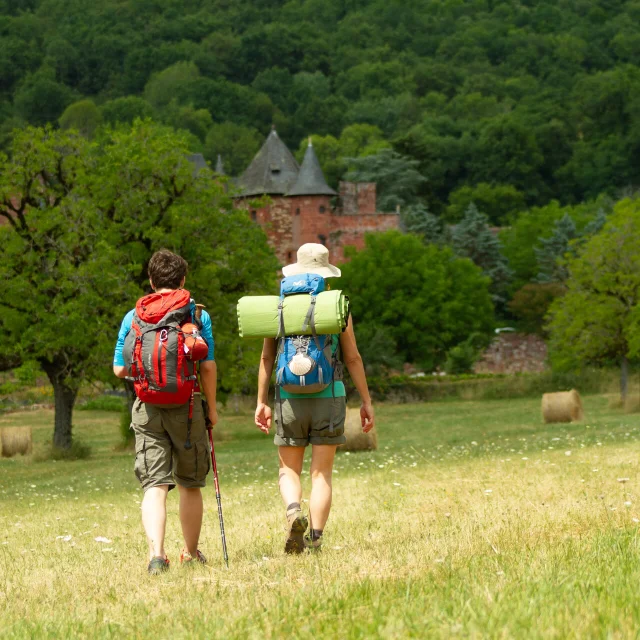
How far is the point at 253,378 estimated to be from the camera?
35.8m

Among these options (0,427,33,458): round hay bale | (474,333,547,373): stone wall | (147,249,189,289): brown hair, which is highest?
(147,249,189,289): brown hair

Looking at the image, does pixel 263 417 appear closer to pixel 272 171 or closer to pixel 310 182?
pixel 310 182

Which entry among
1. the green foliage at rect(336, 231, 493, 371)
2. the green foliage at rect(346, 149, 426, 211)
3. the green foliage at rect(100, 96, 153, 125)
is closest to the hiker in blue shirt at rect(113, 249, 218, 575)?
the green foliage at rect(336, 231, 493, 371)

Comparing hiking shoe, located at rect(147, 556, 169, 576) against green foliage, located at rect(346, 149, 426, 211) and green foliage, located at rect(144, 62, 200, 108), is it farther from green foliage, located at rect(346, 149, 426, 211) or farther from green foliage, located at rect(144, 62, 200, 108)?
green foliage, located at rect(144, 62, 200, 108)

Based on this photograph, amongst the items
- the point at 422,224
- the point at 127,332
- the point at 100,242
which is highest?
the point at 422,224

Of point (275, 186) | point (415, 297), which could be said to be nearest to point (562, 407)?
point (415, 297)

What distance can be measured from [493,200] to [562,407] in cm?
9637

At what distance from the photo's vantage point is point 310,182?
293ft

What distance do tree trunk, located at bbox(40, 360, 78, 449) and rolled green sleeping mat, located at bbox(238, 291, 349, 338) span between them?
2420cm

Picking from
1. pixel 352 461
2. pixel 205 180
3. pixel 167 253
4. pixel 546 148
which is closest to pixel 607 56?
pixel 546 148

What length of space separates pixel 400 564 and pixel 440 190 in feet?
436

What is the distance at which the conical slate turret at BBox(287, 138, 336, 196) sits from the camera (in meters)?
88.8

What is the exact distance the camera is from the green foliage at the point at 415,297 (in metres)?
74.9

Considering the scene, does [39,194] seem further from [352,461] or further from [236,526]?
[236,526]
